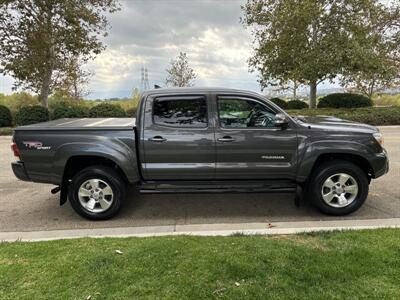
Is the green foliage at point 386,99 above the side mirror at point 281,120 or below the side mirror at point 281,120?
above

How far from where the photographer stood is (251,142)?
531 cm

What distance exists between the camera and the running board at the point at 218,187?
212 inches

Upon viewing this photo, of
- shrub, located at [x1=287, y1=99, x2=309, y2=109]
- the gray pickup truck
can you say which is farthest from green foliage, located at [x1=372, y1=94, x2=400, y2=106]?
the gray pickup truck

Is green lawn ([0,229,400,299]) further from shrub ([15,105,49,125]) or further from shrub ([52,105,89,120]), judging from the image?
shrub ([52,105,89,120])

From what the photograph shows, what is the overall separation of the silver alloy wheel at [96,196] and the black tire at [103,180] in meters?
0.04

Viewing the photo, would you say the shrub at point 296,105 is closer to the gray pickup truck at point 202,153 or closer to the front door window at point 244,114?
the gray pickup truck at point 202,153

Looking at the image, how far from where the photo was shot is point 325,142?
5.30 metres

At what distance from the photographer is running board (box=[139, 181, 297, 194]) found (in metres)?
5.38

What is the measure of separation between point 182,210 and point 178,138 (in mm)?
1246

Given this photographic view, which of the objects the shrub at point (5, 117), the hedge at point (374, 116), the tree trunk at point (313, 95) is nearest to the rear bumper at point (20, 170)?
the shrub at point (5, 117)

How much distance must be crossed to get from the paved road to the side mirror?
135cm

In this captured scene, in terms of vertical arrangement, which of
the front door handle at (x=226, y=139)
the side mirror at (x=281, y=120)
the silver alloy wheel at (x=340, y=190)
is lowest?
the silver alloy wheel at (x=340, y=190)

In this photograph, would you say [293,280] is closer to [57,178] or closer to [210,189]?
[210,189]

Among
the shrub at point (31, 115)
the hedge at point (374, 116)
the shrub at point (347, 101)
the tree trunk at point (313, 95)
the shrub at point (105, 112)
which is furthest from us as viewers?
the tree trunk at point (313, 95)
